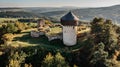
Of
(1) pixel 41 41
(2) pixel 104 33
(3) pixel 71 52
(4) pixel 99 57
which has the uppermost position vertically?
(2) pixel 104 33

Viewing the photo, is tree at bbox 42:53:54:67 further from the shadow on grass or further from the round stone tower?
the round stone tower

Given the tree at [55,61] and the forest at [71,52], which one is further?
the forest at [71,52]

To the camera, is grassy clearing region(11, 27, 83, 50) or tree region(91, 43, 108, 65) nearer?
tree region(91, 43, 108, 65)

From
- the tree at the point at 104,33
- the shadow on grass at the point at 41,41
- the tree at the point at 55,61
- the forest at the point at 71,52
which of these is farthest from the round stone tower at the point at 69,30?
the tree at the point at 55,61

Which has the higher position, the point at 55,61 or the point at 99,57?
the point at 99,57

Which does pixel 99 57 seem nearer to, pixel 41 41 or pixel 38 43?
pixel 38 43

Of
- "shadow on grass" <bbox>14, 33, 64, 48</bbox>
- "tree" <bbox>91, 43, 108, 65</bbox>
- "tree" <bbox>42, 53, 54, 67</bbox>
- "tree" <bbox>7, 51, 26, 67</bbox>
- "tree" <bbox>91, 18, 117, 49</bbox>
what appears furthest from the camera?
"shadow on grass" <bbox>14, 33, 64, 48</bbox>

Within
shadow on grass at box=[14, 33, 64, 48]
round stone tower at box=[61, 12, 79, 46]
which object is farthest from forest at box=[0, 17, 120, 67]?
round stone tower at box=[61, 12, 79, 46]

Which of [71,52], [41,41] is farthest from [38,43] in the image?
[71,52]

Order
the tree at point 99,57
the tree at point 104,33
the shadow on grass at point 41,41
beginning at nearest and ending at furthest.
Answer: the tree at point 99,57
the tree at point 104,33
the shadow on grass at point 41,41

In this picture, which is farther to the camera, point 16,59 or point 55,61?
point 16,59

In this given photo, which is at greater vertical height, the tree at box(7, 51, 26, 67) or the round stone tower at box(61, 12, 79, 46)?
the round stone tower at box(61, 12, 79, 46)

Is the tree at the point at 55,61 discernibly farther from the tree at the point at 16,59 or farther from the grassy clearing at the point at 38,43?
the grassy clearing at the point at 38,43
